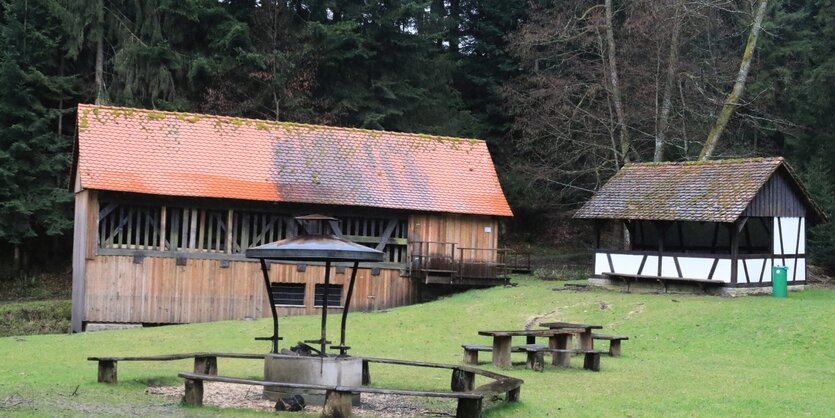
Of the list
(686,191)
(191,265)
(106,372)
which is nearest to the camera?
(106,372)

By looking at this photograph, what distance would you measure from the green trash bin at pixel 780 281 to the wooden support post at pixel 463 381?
16.3m

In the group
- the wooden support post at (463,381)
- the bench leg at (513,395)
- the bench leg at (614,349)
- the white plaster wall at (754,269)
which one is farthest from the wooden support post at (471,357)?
the white plaster wall at (754,269)

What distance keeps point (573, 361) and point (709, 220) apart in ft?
32.1

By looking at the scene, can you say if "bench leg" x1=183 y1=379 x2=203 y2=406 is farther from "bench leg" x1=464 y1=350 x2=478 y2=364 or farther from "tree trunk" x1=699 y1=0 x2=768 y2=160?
"tree trunk" x1=699 y1=0 x2=768 y2=160

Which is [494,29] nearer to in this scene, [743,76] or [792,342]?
[743,76]

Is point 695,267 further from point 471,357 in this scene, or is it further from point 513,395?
point 513,395

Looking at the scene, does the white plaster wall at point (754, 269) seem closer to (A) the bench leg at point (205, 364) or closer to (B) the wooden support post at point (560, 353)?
(B) the wooden support post at point (560, 353)

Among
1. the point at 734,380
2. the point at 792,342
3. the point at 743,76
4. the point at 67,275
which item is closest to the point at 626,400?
the point at 734,380

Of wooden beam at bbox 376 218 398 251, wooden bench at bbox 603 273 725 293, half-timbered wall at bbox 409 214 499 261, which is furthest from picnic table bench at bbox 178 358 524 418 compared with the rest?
half-timbered wall at bbox 409 214 499 261

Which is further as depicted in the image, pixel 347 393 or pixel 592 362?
pixel 592 362

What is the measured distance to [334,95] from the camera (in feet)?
142

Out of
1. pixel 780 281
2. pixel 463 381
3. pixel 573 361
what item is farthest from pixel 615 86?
pixel 463 381

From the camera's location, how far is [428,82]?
45.9 metres

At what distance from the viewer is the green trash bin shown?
89.6ft
